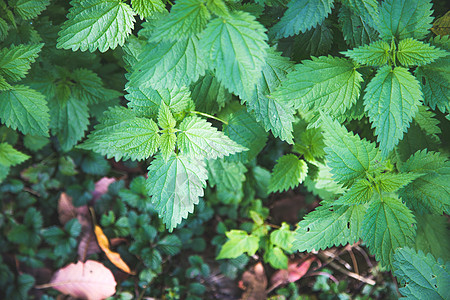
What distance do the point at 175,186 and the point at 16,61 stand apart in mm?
946

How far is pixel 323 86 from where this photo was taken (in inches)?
58.4

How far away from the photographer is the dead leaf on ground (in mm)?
2385

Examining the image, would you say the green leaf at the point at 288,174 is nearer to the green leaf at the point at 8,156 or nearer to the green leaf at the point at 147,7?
the green leaf at the point at 147,7

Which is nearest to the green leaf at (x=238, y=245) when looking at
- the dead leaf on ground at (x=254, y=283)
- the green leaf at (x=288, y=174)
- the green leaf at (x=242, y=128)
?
the dead leaf on ground at (x=254, y=283)

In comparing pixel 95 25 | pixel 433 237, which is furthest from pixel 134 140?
pixel 433 237

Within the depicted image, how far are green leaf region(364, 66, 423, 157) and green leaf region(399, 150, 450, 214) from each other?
0.29 metres

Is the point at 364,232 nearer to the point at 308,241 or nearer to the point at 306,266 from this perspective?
the point at 308,241

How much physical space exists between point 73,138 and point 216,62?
1.21m

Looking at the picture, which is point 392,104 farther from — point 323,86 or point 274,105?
point 274,105

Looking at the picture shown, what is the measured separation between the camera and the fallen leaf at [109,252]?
7.44 ft

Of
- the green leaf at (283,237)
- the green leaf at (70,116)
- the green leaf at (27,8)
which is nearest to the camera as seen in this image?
the green leaf at (27,8)

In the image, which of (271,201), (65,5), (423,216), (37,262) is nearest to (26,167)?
(37,262)

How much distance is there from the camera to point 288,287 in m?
2.44

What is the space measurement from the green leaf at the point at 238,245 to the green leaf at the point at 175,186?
0.84 metres
